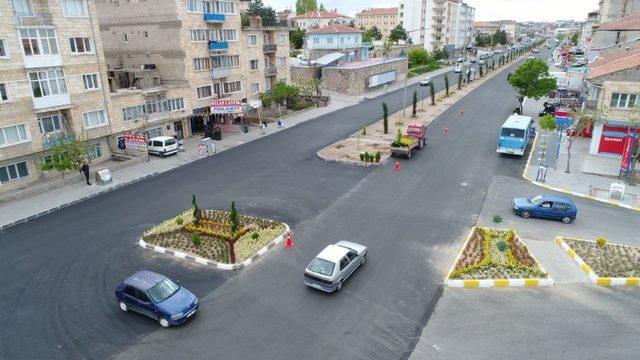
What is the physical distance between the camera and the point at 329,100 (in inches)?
2677

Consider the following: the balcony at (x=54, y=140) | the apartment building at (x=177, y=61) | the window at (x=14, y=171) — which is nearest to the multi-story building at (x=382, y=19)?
the apartment building at (x=177, y=61)

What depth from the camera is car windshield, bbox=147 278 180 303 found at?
664 inches

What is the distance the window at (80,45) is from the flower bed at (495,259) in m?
33.9

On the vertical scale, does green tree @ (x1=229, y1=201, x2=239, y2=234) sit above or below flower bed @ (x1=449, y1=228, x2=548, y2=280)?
above

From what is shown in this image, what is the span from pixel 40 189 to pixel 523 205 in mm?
34154

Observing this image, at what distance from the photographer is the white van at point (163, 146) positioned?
39875mm

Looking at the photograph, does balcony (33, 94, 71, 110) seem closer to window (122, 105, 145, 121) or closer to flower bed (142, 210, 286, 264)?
window (122, 105, 145, 121)

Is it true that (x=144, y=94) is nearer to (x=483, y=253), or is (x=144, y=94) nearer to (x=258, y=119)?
(x=258, y=119)

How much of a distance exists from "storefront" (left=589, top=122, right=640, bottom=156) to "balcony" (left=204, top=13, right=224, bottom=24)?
3978cm

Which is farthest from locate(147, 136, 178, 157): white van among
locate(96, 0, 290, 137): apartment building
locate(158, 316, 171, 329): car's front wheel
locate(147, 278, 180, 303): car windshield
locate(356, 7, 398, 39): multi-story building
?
locate(356, 7, 398, 39): multi-story building

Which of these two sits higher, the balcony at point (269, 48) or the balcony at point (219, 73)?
the balcony at point (269, 48)

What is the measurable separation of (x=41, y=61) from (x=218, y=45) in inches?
777

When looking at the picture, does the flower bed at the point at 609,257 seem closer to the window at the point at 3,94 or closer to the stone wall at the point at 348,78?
the window at the point at 3,94

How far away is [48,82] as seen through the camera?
3303cm
